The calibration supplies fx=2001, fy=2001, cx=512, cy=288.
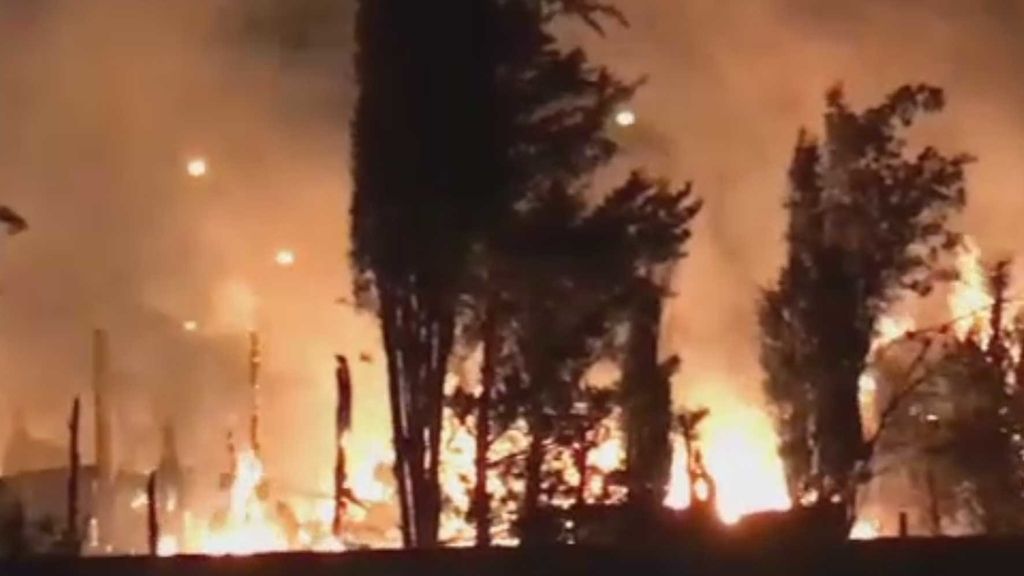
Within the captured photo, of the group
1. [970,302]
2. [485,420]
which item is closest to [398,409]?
[485,420]

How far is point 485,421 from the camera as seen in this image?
877 inches

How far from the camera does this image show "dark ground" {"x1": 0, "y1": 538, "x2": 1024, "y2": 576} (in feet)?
44.2

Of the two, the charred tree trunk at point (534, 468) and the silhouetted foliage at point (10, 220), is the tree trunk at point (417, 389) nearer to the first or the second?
the charred tree trunk at point (534, 468)

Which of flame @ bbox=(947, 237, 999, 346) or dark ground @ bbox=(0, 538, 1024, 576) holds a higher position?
flame @ bbox=(947, 237, 999, 346)

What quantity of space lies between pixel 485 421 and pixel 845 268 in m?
6.85

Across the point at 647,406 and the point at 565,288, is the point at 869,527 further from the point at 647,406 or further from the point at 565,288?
the point at 565,288

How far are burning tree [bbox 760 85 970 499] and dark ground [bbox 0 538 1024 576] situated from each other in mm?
12547

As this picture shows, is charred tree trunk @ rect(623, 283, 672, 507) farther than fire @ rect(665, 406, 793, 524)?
No

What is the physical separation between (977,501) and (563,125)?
9796 millimetres

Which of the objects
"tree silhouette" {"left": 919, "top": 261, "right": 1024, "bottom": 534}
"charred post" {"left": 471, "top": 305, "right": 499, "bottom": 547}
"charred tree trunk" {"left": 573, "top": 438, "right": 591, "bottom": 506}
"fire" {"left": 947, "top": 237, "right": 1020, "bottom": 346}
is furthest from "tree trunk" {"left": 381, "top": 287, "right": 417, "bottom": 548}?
"fire" {"left": 947, "top": 237, "right": 1020, "bottom": 346}

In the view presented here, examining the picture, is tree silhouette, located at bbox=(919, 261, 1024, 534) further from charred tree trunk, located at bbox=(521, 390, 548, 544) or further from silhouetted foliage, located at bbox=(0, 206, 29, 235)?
silhouetted foliage, located at bbox=(0, 206, 29, 235)

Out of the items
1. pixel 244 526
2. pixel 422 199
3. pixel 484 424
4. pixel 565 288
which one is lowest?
pixel 484 424

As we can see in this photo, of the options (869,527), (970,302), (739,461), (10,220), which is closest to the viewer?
(970,302)

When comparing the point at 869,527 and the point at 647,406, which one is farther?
the point at 869,527
